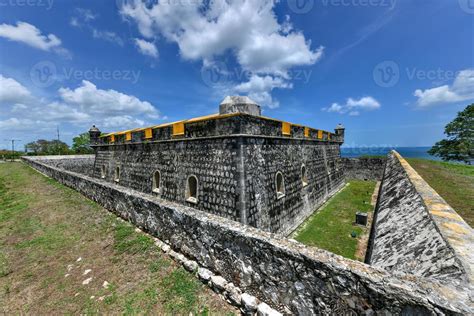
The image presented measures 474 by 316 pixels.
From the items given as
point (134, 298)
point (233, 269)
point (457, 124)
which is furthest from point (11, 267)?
point (457, 124)

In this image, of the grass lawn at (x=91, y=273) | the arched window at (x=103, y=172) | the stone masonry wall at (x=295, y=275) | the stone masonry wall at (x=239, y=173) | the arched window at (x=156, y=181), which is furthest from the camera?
the arched window at (x=103, y=172)

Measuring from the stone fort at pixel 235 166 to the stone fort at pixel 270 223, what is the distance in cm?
5

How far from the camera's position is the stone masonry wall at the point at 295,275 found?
1920mm

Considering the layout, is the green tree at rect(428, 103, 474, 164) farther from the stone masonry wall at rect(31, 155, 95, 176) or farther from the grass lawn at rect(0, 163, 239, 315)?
the stone masonry wall at rect(31, 155, 95, 176)

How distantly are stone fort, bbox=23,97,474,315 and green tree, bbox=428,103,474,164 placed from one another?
29448mm

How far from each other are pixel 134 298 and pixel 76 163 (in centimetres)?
3458

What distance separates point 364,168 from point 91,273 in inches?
1024

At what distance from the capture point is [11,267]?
517cm

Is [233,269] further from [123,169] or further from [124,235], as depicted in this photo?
[123,169]

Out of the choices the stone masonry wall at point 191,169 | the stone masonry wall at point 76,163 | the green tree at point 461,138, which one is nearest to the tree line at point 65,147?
the stone masonry wall at point 76,163

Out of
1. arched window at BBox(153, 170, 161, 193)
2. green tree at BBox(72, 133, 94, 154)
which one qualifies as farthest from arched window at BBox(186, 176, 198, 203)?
green tree at BBox(72, 133, 94, 154)

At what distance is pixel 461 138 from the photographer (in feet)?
93.2

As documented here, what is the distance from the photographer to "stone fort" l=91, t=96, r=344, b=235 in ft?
24.3

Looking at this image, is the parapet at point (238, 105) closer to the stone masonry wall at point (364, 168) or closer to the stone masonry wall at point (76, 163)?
the stone masonry wall at point (364, 168)
